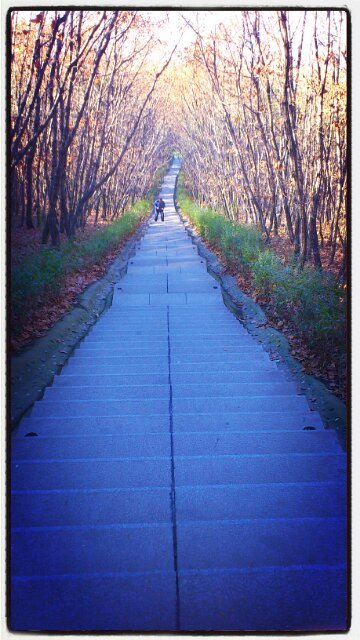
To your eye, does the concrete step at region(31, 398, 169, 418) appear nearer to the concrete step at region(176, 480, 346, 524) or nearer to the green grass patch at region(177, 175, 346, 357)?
the concrete step at region(176, 480, 346, 524)

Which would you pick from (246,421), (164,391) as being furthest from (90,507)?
(164,391)

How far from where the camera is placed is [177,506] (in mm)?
2383

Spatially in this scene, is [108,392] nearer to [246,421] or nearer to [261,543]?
[246,421]

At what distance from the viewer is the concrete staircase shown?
185 cm

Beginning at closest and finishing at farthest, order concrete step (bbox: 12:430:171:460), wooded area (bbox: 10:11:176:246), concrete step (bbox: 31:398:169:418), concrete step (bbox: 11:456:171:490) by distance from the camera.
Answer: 1. concrete step (bbox: 11:456:171:490)
2. concrete step (bbox: 12:430:171:460)
3. concrete step (bbox: 31:398:169:418)
4. wooded area (bbox: 10:11:176:246)

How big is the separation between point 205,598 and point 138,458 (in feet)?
3.47

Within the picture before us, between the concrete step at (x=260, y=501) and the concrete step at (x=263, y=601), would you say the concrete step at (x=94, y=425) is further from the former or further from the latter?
the concrete step at (x=263, y=601)

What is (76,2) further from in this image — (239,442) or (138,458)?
(239,442)

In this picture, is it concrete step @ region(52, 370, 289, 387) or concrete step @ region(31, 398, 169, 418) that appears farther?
concrete step @ region(52, 370, 289, 387)

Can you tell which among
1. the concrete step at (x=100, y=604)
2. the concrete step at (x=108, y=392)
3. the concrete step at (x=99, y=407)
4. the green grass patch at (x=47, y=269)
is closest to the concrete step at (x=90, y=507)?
the concrete step at (x=100, y=604)

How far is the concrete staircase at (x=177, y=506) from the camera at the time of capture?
1852 millimetres

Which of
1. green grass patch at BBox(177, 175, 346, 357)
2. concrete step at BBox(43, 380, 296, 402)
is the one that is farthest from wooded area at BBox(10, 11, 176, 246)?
green grass patch at BBox(177, 175, 346, 357)

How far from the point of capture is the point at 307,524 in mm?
2176

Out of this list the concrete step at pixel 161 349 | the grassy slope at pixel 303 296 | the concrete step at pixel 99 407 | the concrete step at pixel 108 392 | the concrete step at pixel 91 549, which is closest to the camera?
the concrete step at pixel 91 549
